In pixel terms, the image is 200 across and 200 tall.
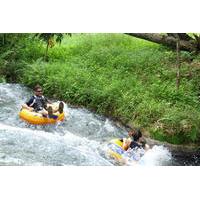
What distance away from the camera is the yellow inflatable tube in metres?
8.71

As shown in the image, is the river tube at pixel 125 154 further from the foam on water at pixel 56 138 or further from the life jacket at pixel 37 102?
the life jacket at pixel 37 102

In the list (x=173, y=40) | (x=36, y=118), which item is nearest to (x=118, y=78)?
(x=173, y=40)

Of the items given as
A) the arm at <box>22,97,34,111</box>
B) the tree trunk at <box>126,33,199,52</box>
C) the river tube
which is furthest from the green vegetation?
the river tube

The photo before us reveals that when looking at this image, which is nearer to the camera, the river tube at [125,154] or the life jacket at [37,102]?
the river tube at [125,154]

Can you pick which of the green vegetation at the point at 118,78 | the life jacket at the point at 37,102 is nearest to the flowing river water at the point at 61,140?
the life jacket at the point at 37,102

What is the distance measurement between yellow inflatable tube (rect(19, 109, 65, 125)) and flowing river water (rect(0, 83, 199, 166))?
2.5 inches

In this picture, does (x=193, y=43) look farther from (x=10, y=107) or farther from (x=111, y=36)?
(x=10, y=107)

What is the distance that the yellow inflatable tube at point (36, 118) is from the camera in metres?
8.71

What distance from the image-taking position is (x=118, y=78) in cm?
944

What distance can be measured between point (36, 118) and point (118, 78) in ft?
4.55

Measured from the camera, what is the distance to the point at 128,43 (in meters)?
9.59

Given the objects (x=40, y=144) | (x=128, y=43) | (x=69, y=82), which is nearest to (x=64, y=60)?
(x=69, y=82)

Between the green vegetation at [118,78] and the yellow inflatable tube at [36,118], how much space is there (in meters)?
0.33
